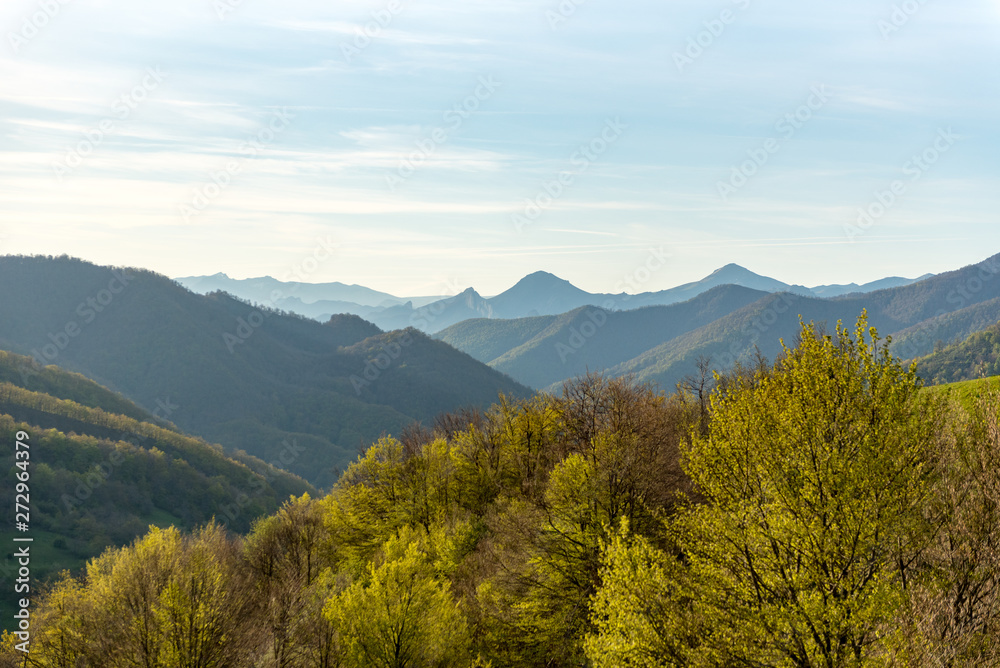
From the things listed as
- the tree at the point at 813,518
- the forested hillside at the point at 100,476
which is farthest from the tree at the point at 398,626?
the forested hillside at the point at 100,476

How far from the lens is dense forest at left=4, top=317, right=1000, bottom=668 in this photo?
Answer: 13.5m

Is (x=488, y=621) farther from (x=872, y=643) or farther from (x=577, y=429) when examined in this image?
(x=872, y=643)

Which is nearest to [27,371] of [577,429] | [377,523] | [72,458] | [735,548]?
[72,458]

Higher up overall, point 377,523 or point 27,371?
point 27,371

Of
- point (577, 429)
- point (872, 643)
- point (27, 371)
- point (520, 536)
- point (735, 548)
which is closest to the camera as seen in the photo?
point (872, 643)

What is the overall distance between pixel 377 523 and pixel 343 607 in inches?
628

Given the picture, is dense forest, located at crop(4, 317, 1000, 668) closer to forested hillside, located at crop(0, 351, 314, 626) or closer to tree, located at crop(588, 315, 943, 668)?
tree, located at crop(588, 315, 943, 668)

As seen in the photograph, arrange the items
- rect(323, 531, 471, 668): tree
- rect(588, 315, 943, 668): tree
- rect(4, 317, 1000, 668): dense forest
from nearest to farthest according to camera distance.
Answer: rect(588, 315, 943, 668): tree → rect(4, 317, 1000, 668): dense forest → rect(323, 531, 471, 668): tree

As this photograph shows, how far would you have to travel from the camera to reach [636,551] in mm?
16234

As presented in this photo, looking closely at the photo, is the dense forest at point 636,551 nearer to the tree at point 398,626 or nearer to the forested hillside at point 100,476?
the tree at point 398,626

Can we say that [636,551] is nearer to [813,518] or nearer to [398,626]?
[813,518]

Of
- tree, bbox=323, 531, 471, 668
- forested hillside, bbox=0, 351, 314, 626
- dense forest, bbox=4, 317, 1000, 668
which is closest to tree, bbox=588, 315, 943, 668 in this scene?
dense forest, bbox=4, 317, 1000, 668

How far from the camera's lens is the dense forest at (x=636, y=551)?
13.5 meters

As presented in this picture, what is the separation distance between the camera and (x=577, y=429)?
41.4 m
